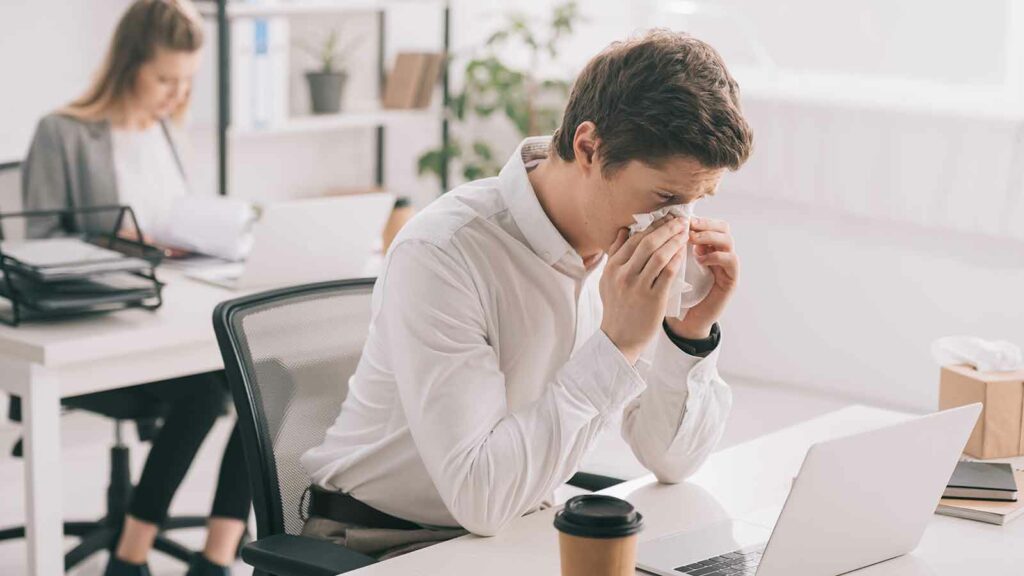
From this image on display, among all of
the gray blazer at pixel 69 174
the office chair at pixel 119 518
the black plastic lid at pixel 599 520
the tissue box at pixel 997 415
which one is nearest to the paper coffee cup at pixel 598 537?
the black plastic lid at pixel 599 520

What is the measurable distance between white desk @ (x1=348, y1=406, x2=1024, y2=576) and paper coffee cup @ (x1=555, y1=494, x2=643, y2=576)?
22 centimetres

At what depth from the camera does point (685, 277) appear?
1630mm

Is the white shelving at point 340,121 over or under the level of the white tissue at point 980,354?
over

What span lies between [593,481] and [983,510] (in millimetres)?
515

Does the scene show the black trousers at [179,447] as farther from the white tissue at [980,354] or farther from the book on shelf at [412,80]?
the book on shelf at [412,80]

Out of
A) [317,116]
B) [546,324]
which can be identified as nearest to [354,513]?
[546,324]

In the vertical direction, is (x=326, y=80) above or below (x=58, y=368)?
above

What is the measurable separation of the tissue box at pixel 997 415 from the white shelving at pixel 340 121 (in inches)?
106

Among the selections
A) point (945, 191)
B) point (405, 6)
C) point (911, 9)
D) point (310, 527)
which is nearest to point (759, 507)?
point (310, 527)

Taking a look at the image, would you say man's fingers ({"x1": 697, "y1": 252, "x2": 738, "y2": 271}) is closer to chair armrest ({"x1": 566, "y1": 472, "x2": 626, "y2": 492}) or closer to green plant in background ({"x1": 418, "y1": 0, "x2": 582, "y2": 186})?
chair armrest ({"x1": 566, "y1": 472, "x2": 626, "y2": 492})

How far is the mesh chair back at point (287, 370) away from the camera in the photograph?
1.68 metres

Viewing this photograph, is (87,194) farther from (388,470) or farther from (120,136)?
(388,470)

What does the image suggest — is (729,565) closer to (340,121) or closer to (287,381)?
(287,381)

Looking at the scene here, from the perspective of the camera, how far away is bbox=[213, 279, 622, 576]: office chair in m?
1.67
